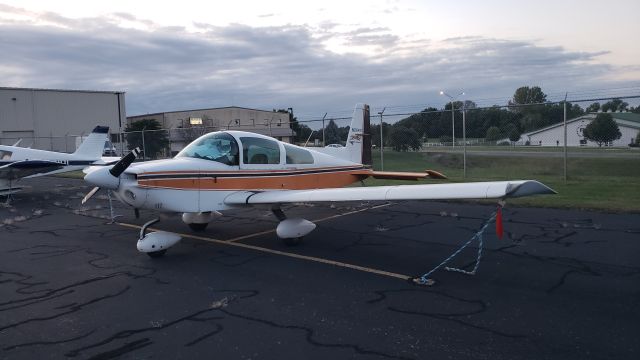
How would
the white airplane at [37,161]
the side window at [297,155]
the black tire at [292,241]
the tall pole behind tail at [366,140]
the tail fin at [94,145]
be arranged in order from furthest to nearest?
the tail fin at [94,145], the white airplane at [37,161], the tall pole behind tail at [366,140], the side window at [297,155], the black tire at [292,241]

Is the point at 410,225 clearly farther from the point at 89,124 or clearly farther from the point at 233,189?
the point at 89,124

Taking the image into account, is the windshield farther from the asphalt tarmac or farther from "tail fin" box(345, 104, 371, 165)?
"tail fin" box(345, 104, 371, 165)

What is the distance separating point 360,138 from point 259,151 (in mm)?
4254

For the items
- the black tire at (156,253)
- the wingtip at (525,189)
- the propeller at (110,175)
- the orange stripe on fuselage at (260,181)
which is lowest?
the black tire at (156,253)

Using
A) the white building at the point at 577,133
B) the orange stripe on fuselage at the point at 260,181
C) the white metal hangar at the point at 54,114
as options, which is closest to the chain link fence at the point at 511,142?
the white building at the point at 577,133

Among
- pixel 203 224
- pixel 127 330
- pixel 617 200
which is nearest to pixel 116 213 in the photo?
pixel 203 224

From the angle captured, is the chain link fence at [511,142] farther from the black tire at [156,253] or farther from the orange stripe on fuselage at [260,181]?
the black tire at [156,253]

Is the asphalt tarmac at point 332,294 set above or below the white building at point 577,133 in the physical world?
below

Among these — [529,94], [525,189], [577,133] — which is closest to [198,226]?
[525,189]

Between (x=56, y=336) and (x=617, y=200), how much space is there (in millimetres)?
12025

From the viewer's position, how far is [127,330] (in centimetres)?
480

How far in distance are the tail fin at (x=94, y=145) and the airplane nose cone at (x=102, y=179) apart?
12.5 m

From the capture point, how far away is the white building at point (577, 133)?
15775mm

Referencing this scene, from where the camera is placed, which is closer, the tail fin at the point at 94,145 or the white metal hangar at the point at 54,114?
the tail fin at the point at 94,145
